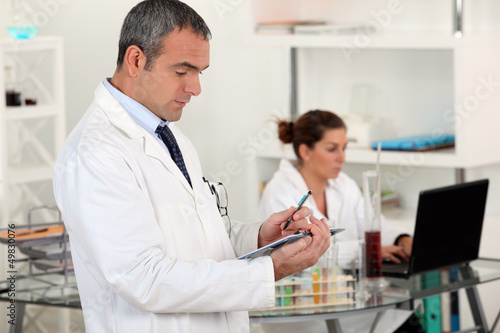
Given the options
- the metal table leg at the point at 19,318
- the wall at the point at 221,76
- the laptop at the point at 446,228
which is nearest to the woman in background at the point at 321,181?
the laptop at the point at 446,228

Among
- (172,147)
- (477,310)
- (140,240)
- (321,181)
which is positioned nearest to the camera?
(140,240)

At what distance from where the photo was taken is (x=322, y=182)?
3.11 m

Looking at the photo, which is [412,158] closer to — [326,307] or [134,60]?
[326,307]

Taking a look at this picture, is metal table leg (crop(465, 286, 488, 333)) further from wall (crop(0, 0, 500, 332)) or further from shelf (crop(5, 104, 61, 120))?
shelf (crop(5, 104, 61, 120))

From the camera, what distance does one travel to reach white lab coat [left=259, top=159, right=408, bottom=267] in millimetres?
2986

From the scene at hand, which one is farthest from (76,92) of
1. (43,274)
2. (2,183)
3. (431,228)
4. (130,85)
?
(130,85)

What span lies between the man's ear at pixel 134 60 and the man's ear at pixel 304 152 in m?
1.63

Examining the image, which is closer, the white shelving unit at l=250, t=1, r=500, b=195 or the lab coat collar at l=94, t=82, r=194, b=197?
the lab coat collar at l=94, t=82, r=194, b=197

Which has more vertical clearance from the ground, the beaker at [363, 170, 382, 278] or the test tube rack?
the beaker at [363, 170, 382, 278]

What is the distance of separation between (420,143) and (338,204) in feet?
1.89

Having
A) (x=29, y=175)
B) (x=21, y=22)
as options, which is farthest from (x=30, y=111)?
(x=21, y=22)

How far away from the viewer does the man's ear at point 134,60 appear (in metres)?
1.52

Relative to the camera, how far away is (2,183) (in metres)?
3.55

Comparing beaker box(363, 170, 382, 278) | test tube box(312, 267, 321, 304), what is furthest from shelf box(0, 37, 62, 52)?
test tube box(312, 267, 321, 304)
